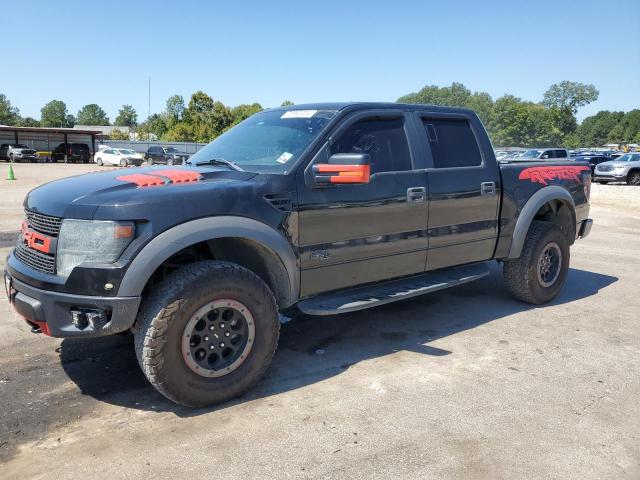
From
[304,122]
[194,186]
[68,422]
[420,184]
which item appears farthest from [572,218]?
[68,422]

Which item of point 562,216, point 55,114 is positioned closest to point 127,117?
point 55,114

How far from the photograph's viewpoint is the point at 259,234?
10.9ft

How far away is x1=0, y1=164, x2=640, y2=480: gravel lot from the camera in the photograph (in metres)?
2.70

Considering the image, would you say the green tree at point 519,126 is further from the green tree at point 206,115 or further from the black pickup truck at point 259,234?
the black pickup truck at point 259,234

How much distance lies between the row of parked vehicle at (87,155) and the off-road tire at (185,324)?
112ft

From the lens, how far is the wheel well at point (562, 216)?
5719 mm

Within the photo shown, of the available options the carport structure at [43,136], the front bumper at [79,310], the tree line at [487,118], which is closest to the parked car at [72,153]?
the carport structure at [43,136]

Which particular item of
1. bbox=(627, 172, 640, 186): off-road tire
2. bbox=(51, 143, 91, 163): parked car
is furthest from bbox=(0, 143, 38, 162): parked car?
bbox=(627, 172, 640, 186): off-road tire

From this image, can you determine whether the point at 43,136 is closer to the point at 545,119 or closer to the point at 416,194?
the point at 416,194

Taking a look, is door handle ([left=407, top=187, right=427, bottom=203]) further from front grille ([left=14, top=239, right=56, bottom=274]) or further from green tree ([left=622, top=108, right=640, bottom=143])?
green tree ([left=622, top=108, right=640, bottom=143])

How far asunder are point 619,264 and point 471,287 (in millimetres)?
3047

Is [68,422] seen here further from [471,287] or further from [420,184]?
[471,287]

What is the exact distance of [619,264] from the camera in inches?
308

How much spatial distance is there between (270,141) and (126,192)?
129 centimetres
